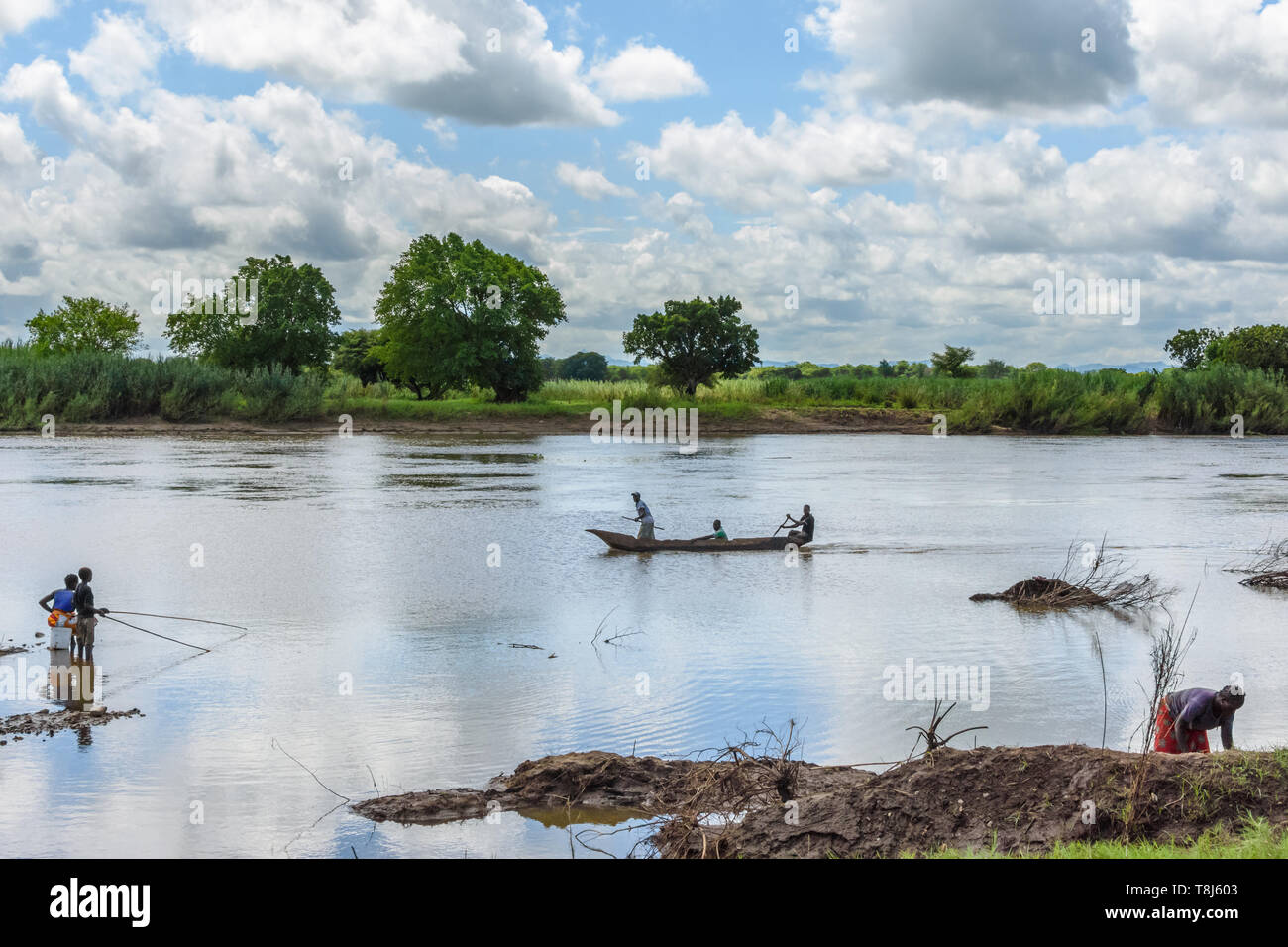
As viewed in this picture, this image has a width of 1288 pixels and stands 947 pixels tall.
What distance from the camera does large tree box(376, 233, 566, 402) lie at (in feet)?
291

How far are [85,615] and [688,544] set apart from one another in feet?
51.5

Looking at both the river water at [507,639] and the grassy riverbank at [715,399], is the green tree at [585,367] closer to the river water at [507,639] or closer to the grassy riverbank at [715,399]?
the grassy riverbank at [715,399]

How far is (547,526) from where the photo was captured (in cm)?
3403

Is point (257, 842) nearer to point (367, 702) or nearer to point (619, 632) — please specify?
point (367, 702)

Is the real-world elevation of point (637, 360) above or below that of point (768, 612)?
above

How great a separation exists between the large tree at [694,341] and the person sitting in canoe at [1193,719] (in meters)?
86.4

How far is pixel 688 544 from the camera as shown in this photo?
1126 inches

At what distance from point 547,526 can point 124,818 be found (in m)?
24.2

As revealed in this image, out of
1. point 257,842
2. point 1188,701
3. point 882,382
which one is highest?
point 882,382

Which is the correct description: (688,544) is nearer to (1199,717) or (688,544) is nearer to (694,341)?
(1199,717)

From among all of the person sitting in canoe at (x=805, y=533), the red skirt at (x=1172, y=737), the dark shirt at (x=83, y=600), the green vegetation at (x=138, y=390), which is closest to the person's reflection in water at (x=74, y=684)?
the dark shirt at (x=83, y=600)

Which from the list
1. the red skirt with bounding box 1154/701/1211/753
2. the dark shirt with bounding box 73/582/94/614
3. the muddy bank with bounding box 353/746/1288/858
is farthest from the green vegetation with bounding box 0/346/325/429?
the red skirt with bounding box 1154/701/1211/753

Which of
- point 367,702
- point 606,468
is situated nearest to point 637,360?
point 606,468

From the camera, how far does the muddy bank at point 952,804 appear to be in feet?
27.1
